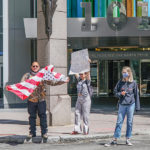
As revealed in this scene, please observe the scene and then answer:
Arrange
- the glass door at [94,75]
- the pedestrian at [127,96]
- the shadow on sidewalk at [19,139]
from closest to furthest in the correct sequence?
1. the pedestrian at [127,96]
2. the shadow on sidewalk at [19,139]
3. the glass door at [94,75]

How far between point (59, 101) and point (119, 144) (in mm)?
3420

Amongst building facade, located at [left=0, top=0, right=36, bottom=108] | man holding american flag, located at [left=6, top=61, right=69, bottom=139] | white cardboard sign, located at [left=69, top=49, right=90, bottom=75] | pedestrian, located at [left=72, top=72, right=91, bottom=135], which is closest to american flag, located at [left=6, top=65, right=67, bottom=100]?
man holding american flag, located at [left=6, top=61, right=69, bottom=139]

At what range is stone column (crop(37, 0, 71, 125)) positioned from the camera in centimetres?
1246

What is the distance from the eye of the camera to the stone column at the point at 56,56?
40.9 ft

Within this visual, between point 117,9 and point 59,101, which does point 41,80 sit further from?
point 117,9

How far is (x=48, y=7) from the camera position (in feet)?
40.6

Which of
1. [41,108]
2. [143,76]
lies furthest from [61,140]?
[143,76]

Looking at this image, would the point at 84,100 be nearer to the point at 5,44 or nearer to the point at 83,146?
the point at 83,146

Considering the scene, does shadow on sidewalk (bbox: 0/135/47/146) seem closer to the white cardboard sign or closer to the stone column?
the white cardboard sign

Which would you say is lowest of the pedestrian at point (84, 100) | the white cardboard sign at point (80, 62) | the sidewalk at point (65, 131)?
the sidewalk at point (65, 131)

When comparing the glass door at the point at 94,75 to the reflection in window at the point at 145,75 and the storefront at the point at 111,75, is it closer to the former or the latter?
the storefront at the point at 111,75

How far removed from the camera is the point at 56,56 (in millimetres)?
12641

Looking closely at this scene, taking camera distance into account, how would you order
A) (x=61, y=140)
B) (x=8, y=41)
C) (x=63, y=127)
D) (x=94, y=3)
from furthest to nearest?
(x=94, y=3)
(x=8, y=41)
(x=63, y=127)
(x=61, y=140)

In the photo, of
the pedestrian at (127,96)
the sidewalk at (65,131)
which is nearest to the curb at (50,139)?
the sidewalk at (65,131)
